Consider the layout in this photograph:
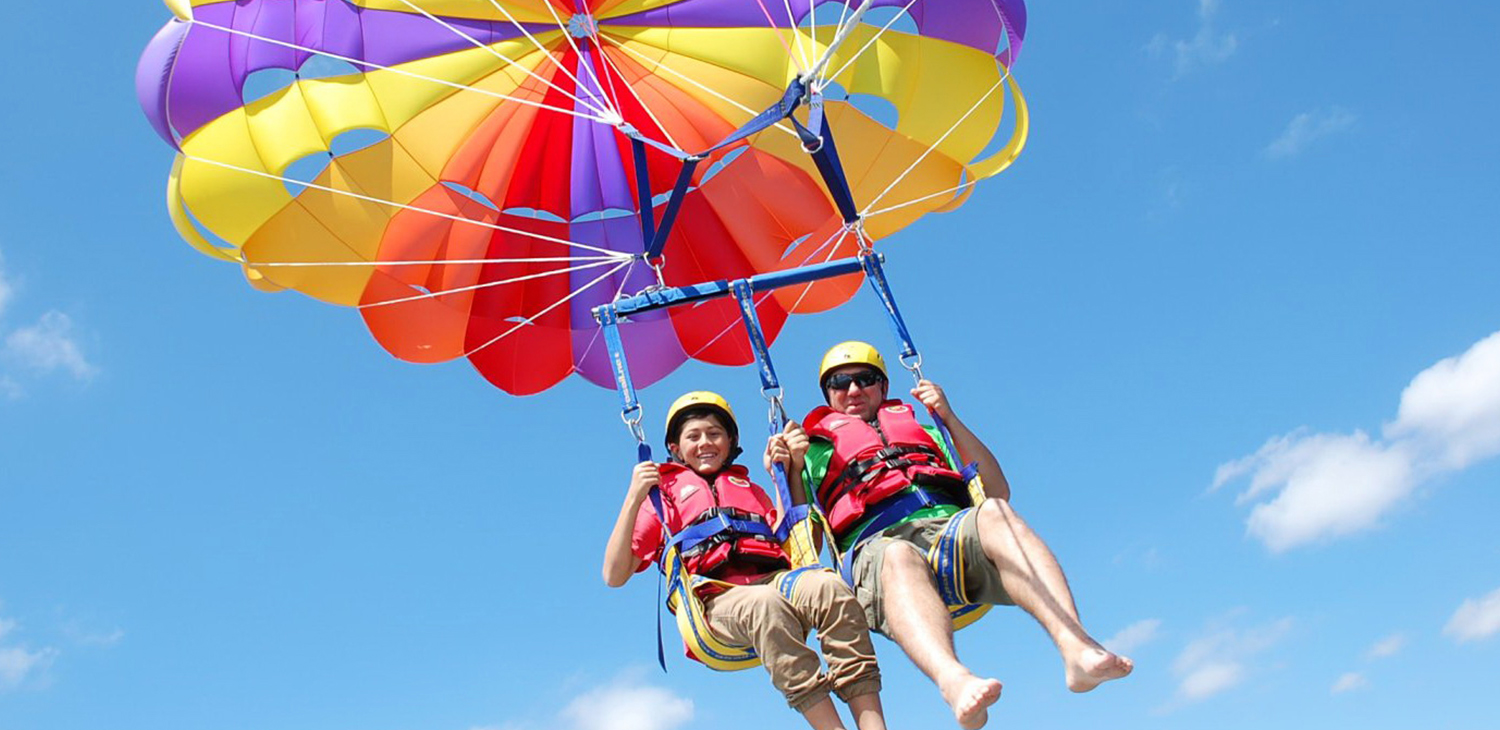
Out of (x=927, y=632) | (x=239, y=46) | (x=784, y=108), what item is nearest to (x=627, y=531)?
(x=927, y=632)

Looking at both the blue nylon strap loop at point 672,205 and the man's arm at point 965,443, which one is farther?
the blue nylon strap loop at point 672,205

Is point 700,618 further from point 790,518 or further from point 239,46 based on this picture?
point 239,46

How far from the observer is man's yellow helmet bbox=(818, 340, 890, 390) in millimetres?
5484

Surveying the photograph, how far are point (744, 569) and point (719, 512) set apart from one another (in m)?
0.24

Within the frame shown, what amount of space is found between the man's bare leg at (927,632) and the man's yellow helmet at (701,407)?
1.17 metres

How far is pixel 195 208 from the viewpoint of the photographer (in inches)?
241

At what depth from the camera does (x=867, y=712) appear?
428cm

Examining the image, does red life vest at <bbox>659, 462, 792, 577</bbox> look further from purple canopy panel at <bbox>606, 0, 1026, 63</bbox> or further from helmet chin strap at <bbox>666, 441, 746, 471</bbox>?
purple canopy panel at <bbox>606, 0, 1026, 63</bbox>

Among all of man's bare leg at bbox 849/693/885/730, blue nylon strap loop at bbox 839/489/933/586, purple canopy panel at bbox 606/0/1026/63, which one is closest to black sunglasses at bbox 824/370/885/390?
blue nylon strap loop at bbox 839/489/933/586

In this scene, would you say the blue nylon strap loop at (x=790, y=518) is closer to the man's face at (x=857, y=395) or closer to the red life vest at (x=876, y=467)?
the red life vest at (x=876, y=467)

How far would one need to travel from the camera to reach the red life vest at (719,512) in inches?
192

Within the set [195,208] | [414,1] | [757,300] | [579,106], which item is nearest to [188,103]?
[195,208]

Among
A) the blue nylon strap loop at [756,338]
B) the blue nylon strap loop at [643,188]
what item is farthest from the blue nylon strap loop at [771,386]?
the blue nylon strap loop at [643,188]

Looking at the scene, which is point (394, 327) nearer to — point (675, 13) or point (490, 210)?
point (490, 210)
